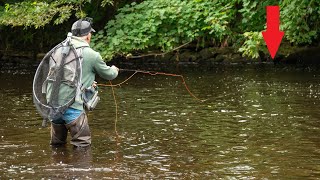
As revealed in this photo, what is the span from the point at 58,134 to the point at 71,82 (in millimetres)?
951

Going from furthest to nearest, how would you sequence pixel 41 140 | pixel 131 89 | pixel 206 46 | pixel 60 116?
pixel 206 46 < pixel 131 89 < pixel 41 140 < pixel 60 116

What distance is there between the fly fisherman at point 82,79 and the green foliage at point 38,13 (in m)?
9.87

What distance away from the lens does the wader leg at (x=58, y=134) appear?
8922 mm

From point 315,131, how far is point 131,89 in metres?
7.33

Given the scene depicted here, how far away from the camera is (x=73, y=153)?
874 centimetres

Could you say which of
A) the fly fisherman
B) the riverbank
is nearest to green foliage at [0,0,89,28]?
the riverbank

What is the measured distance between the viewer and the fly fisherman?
8641 mm

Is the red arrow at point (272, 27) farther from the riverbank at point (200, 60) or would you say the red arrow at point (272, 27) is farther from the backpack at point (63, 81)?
the backpack at point (63, 81)

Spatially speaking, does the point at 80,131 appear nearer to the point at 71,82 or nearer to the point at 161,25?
the point at 71,82

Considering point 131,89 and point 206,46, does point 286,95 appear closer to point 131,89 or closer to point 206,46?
point 131,89

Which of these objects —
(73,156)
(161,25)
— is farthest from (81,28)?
(161,25)

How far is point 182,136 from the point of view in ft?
32.5

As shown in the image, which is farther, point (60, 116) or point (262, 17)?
point (262, 17)

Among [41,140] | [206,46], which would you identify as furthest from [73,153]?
[206,46]
